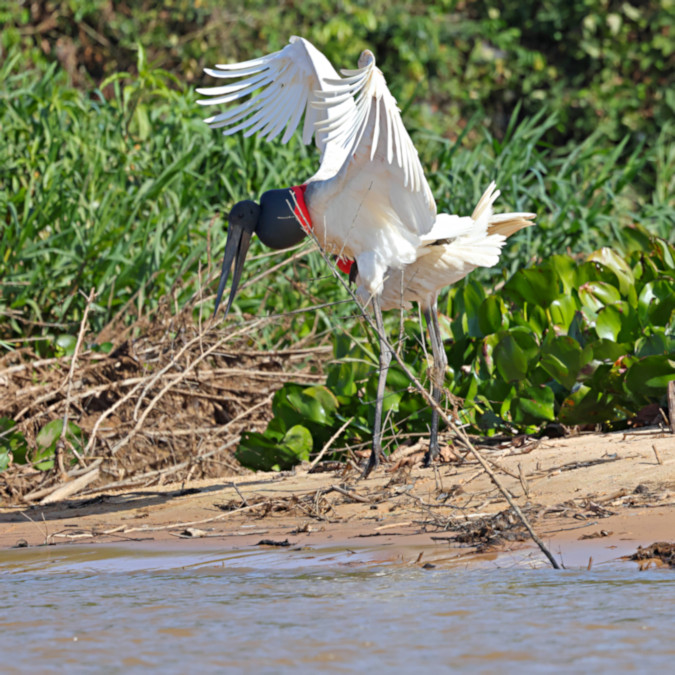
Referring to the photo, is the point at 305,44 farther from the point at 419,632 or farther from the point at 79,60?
the point at 79,60

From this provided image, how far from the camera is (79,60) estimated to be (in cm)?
977

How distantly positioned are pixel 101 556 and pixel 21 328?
2416mm

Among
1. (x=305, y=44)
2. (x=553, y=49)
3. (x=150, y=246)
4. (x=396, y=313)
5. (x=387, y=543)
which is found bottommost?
(x=387, y=543)

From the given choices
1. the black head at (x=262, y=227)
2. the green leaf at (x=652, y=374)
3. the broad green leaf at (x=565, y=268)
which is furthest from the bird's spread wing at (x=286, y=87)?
the green leaf at (x=652, y=374)

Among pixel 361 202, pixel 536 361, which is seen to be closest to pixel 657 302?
pixel 536 361

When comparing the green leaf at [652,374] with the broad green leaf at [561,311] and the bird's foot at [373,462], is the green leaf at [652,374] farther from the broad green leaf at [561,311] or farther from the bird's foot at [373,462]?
the bird's foot at [373,462]

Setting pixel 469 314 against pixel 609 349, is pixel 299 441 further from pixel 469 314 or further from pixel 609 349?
pixel 609 349

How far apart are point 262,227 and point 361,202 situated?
53cm

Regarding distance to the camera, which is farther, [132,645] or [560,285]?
[560,285]

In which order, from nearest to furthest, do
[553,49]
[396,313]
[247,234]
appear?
1. [247,234]
2. [396,313]
3. [553,49]

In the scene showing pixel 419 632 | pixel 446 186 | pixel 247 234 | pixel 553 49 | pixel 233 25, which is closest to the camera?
pixel 419 632


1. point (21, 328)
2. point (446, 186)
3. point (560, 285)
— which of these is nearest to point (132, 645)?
point (560, 285)

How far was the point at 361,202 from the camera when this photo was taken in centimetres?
381

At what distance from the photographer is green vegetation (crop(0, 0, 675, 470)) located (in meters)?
4.06
